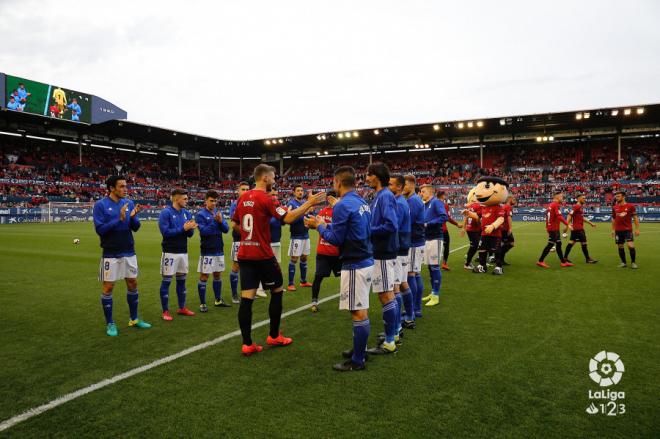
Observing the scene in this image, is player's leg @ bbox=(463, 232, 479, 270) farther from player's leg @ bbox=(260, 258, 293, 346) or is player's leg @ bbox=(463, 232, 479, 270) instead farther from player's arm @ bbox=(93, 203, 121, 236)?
player's arm @ bbox=(93, 203, 121, 236)

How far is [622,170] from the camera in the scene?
41.2 metres

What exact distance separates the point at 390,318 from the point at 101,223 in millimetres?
4377

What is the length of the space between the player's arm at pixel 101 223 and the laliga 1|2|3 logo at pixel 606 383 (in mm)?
6150

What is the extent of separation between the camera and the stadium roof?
41.5 m

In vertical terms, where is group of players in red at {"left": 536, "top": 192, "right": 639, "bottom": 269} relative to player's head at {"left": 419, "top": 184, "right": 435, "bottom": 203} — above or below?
below

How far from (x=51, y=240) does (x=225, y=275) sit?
46.6 ft

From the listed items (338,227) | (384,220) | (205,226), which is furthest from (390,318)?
(205,226)

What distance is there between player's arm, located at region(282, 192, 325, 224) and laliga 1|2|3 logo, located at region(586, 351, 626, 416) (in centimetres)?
328

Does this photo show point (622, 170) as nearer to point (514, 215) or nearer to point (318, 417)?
point (514, 215)

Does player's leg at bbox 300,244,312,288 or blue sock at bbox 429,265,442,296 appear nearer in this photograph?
blue sock at bbox 429,265,442,296

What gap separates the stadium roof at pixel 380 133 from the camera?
4147cm

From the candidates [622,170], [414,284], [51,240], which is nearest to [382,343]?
[414,284]

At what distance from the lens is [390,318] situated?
4789 millimetres

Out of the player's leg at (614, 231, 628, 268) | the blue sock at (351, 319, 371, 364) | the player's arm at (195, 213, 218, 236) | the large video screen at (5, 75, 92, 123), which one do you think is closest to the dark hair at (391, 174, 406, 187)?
the blue sock at (351, 319, 371, 364)
